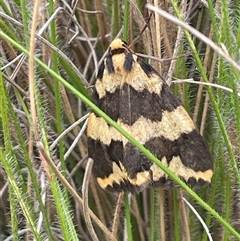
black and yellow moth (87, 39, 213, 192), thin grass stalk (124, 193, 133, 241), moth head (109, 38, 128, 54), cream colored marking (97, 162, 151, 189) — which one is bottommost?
thin grass stalk (124, 193, 133, 241)

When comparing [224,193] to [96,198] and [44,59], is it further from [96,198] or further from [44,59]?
[44,59]

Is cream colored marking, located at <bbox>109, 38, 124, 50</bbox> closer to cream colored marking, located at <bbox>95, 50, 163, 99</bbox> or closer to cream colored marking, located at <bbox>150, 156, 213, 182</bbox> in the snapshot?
cream colored marking, located at <bbox>95, 50, 163, 99</bbox>

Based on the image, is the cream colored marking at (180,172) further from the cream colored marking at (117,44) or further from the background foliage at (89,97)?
the cream colored marking at (117,44)

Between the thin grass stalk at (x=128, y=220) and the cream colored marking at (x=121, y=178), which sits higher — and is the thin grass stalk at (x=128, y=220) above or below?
below

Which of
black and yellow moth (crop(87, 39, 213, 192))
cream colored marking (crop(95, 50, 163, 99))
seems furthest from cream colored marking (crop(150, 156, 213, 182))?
cream colored marking (crop(95, 50, 163, 99))

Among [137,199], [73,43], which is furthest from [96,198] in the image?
[73,43]

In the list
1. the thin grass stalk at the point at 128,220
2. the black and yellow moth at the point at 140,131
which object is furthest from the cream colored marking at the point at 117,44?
the thin grass stalk at the point at 128,220

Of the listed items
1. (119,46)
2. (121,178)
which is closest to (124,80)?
(119,46)

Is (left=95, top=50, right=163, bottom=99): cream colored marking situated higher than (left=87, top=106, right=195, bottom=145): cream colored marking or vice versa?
(left=95, top=50, right=163, bottom=99): cream colored marking
